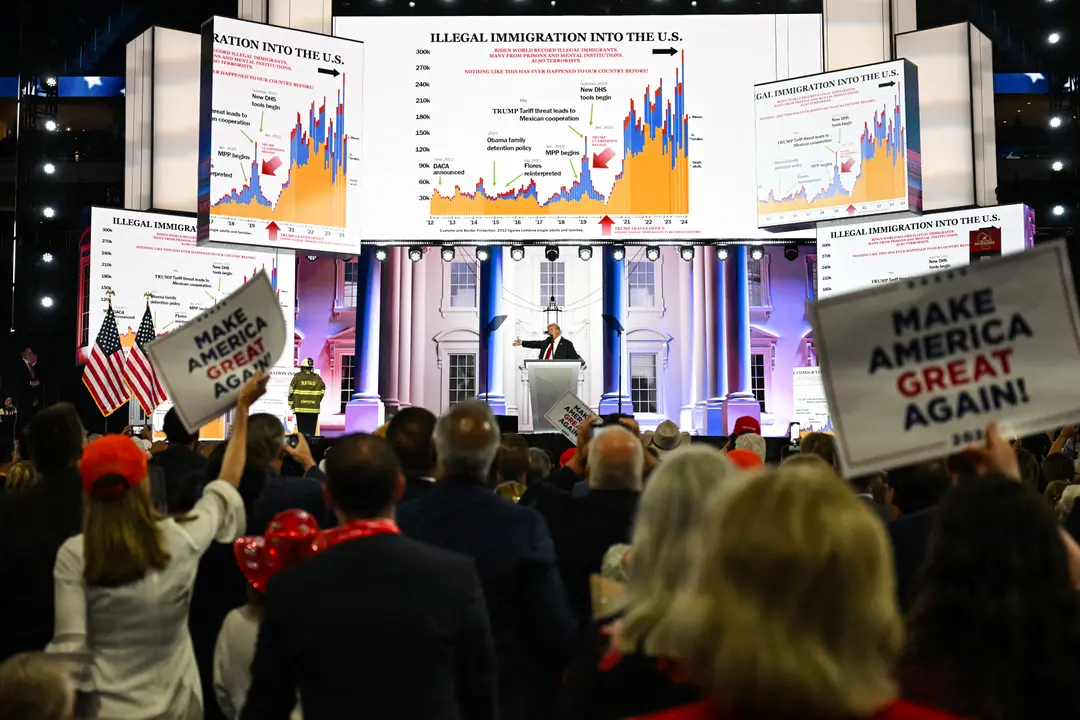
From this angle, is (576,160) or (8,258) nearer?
(576,160)

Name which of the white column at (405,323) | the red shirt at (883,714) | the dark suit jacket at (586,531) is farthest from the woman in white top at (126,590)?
the white column at (405,323)

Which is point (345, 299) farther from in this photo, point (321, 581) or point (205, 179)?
point (321, 581)

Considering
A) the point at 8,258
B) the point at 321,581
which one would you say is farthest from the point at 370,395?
the point at 321,581

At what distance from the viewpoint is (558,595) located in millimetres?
3502

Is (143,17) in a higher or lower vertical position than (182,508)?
higher

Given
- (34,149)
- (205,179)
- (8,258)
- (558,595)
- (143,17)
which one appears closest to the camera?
(558,595)

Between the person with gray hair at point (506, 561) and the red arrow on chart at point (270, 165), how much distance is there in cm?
1193

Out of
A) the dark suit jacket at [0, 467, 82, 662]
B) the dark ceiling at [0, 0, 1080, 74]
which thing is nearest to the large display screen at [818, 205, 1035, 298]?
the dark ceiling at [0, 0, 1080, 74]

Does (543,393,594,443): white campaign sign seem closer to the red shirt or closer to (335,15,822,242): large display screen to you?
(335,15,822,242): large display screen

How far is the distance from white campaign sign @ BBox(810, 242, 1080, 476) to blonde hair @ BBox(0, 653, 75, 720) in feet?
6.07

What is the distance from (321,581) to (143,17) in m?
30.1

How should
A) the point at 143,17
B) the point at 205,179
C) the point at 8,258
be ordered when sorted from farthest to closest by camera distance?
1. the point at 143,17
2. the point at 8,258
3. the point at 205,179

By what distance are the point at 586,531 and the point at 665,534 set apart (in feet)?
5.21

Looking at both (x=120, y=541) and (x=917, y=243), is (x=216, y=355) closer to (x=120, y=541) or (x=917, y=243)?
(x=120, y=541)
